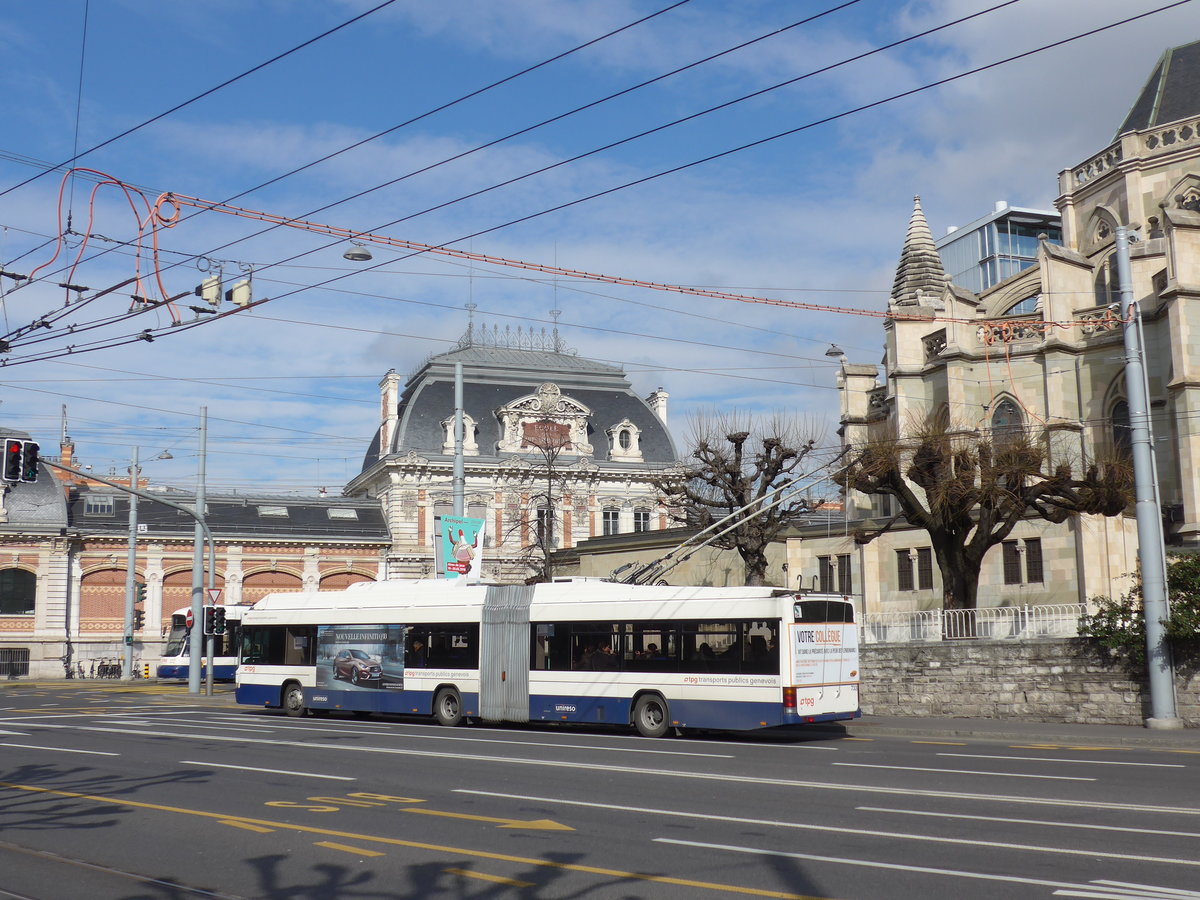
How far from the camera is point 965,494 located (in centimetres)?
2661

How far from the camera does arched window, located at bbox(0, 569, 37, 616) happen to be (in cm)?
6166

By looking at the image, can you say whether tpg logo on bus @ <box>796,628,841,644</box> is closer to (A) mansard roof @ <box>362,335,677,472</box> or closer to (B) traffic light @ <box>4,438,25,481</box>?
(B) traffic light @ <box>4,438,25,481</box>

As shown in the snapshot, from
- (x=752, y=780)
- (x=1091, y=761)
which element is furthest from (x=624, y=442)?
(x=752, y=780)

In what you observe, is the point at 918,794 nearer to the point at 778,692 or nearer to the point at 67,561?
the point at 778,692

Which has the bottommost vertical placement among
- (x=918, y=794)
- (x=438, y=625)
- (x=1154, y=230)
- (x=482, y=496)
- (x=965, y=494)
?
(x=918, y=794)

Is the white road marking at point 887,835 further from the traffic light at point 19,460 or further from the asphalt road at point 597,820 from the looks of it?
the traffic light at point 19,460

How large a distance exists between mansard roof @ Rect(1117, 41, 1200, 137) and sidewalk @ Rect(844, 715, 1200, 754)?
89.3ft

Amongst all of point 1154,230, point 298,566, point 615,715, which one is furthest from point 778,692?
point 298,566

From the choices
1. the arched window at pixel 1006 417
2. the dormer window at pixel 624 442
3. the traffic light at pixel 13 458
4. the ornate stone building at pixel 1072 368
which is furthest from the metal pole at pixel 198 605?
the dormer window at pixel 624 442

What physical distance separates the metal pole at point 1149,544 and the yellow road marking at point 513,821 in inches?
569

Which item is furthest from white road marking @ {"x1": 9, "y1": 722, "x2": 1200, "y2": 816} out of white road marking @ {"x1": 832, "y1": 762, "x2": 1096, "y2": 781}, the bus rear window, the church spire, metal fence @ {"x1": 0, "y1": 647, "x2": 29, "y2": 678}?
metal fence @ {"x1": 0, "y1": 647, "x2": 29, "y2": 678}

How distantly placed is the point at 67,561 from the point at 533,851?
60.2 metres

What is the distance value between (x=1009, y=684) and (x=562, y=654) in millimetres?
9253

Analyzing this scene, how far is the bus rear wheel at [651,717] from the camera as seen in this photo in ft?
74.2
